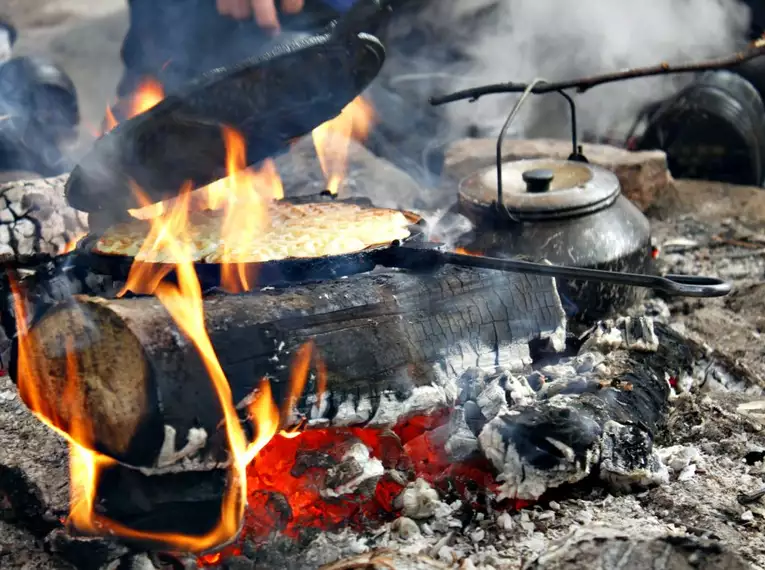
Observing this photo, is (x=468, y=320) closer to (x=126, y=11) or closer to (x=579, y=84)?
(x=579, y=84)

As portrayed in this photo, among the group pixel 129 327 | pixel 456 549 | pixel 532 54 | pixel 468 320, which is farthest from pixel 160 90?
pixel 532 54

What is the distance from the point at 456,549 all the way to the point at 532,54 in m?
7.36

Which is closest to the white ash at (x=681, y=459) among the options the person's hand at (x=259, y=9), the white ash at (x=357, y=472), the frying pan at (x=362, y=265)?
the frying pan at (x=362, y=265)

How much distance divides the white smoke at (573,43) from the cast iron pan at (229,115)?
18.4 ft

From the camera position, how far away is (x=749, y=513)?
240 cm

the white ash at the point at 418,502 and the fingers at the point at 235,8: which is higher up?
the fingers at the point at 235,8

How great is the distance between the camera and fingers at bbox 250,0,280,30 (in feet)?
10.0

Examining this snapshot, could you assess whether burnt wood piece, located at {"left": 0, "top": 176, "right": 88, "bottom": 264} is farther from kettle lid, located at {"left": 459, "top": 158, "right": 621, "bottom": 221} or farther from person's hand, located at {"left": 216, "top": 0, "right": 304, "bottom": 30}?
kettle lid, located at {"left": 459, "top": 158, "right": 621, "bottom": 221}

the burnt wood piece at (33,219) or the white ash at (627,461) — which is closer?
the white ash at (627,461)

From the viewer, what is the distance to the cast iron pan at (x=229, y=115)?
100.0 inches

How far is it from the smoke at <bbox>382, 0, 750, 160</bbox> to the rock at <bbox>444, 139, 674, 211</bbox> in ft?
7.35

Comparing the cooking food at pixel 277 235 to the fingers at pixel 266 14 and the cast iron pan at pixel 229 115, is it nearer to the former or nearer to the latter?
the cast iron pan at pixel 229 115

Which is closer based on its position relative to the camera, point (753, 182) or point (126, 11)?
point (753, 182)

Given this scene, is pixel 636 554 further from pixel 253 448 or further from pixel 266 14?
pixel 266 14
